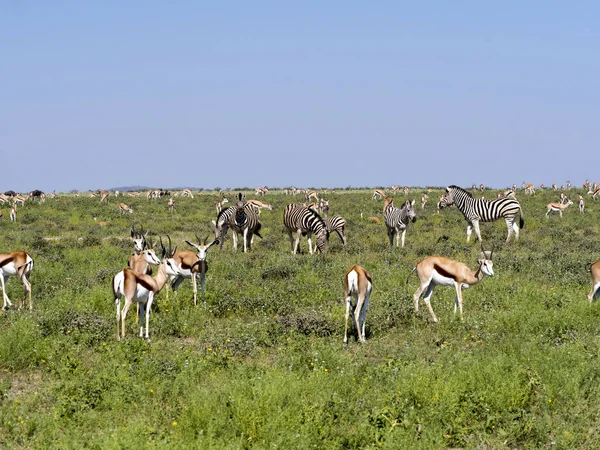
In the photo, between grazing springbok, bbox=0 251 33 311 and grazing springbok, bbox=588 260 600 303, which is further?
grazing springbok, bbox=0 251 33 311

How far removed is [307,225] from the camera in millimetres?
24203

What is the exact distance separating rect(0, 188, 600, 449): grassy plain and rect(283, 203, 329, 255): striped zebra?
544cm

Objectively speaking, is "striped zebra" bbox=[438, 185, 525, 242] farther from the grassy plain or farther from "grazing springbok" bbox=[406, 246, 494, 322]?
"grazing springbok" bbox=[406, 246, 494, 322]

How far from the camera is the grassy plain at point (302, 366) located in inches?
287

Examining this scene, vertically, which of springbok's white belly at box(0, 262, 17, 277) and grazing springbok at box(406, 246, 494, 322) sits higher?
grazing springbok at box(406, 246, 494, 322)

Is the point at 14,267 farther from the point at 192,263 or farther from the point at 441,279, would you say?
the point at 441,279

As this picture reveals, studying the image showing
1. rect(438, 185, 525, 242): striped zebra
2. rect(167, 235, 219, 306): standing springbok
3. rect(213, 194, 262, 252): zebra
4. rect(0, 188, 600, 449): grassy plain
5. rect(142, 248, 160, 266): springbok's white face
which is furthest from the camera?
rect(438, 185, 525, 242): striped zebra

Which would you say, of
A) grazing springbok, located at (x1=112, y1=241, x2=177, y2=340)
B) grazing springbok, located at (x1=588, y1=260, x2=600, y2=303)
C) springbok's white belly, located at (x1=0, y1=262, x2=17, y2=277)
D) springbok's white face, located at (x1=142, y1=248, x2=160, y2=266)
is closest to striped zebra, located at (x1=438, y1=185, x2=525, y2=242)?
grazing springbok, located at (x1=588, y1=260, x2=600, y2=303)

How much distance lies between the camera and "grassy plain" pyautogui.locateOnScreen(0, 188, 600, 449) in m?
7.30

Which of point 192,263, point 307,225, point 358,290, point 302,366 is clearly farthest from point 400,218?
point 302,366

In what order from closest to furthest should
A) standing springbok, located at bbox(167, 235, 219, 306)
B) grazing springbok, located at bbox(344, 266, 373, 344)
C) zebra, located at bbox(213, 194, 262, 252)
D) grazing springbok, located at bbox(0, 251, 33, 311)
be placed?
grazing springbok, located at bbox(344, 266, 373, 344)
grazing springbok, located at bbox(0, 251, 33, 311)
standing springbok, located at bbox(167, 235, 219, 306)
zebra, located at bbox(213, 194, 262, 252)

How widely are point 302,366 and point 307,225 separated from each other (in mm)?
14830

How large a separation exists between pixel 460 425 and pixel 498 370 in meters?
1.25

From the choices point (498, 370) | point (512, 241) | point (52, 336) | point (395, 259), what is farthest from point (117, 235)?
point (498, 370)
